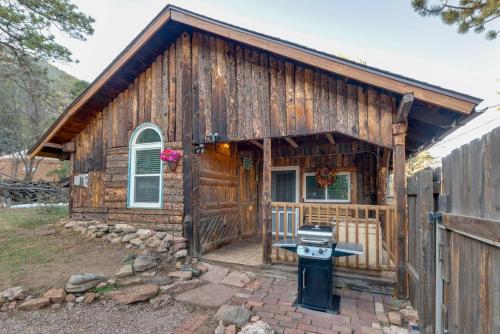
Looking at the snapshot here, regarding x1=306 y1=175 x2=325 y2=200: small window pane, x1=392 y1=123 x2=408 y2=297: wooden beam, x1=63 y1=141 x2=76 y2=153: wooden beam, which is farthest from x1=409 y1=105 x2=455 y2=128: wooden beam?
x1=63 y1=141 x2=76 y2=153: wooden beam

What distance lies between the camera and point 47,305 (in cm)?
369

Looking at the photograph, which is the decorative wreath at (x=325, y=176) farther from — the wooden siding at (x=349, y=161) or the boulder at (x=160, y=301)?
the boulder at (x=160, y=301)

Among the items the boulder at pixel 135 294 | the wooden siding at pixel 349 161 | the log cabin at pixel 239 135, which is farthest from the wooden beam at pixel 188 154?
the wooden siding at pixel 349 161

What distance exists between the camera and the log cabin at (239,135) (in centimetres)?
417

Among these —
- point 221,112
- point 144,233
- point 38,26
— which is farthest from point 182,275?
point 38,26

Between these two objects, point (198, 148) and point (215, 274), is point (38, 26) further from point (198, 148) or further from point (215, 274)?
point (215, 274)

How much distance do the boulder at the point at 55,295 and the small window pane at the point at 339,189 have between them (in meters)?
6.18

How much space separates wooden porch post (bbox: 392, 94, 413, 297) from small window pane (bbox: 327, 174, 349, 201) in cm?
330

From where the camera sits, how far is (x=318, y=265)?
351 cm

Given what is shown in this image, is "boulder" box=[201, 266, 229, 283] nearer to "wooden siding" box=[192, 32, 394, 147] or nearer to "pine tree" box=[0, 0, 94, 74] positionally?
"wooden siding" box=[192, 32, 394, 147]

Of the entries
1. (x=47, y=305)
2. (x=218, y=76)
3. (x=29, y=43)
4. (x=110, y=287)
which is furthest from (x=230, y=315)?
(x=29, y=43)

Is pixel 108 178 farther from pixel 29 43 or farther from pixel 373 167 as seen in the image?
pixel 373 167

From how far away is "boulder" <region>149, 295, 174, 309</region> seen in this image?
3708 mm

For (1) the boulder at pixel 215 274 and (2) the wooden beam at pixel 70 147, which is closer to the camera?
(1) the boulder at pixel 215 274
